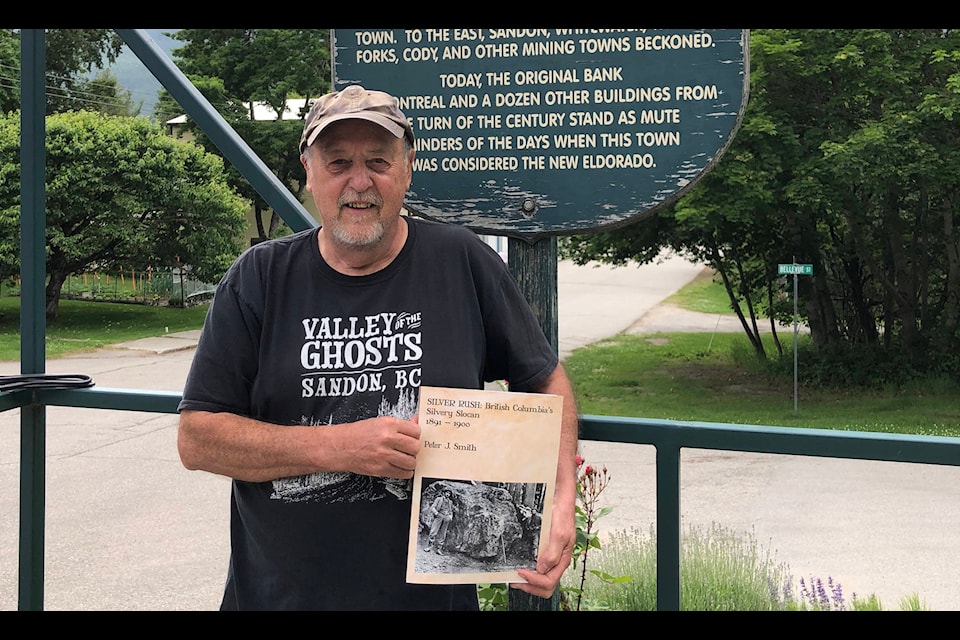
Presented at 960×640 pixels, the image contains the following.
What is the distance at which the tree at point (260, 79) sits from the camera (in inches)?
706

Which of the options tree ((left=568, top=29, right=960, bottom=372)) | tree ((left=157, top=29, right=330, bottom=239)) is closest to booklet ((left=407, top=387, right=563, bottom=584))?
tree ((left=568, top=29, right=960, bottom=372))

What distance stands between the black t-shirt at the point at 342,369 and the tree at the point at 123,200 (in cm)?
1560

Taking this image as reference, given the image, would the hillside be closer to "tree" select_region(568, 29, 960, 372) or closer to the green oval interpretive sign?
"tree" select_region(568, 29, 960, 372)

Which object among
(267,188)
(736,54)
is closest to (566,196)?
(736,54)

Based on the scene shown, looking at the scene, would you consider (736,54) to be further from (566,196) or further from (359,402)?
(359,402)

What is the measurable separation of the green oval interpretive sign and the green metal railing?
1.17 ft

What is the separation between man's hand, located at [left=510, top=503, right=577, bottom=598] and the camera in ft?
5.72

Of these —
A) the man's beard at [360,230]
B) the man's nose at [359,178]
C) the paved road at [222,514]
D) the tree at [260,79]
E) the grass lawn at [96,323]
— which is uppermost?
the tree at [260,79]

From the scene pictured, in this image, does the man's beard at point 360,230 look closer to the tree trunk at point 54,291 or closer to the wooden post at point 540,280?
the wooden post at point 540,280

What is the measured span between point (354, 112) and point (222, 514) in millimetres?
7096

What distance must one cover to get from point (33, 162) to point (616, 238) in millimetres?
12457

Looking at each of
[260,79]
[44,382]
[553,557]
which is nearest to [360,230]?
[553,557]

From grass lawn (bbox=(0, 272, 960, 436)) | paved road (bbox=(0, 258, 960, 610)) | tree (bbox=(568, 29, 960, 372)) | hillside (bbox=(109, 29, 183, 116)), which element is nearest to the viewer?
paved road (bbox=(0, 258, 960, 610))

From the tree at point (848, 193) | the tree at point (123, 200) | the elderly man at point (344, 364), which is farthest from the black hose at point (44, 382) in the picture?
the tree at point (123, 200)
